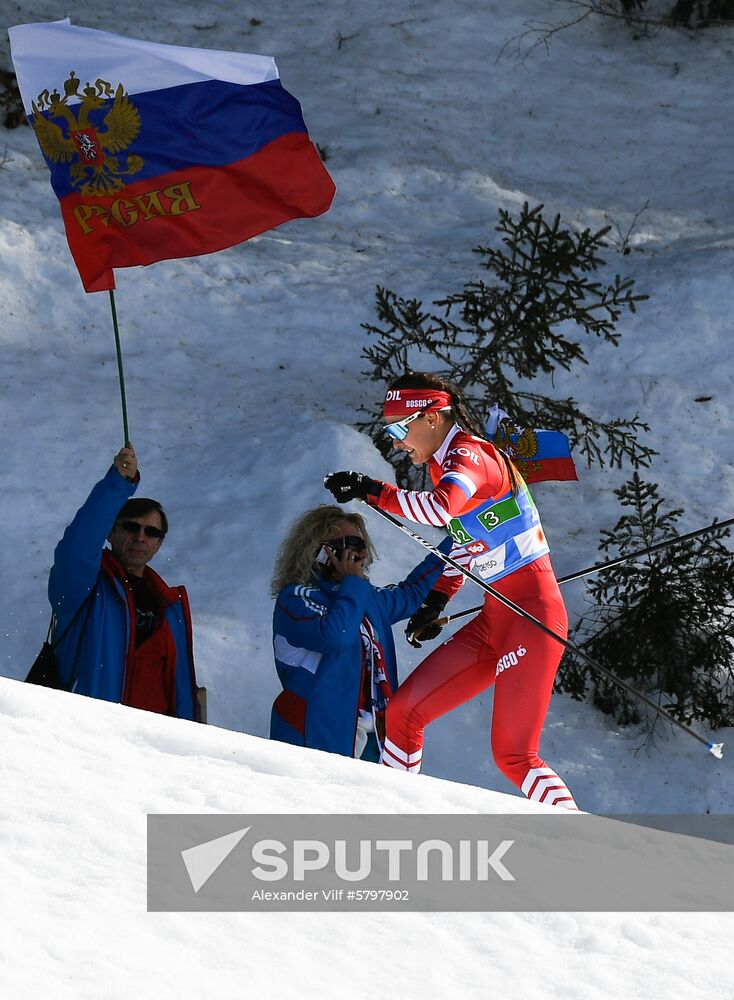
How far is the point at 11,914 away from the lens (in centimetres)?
266

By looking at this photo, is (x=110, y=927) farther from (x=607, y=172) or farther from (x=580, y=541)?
(x=607, y=172)

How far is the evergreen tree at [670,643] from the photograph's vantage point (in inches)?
297

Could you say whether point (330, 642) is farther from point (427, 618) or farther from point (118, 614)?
point (118, 614)

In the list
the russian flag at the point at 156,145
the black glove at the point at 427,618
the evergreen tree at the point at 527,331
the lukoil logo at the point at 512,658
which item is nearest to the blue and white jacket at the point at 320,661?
the black glove at the point at 427,618

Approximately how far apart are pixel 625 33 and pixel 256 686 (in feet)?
37.9

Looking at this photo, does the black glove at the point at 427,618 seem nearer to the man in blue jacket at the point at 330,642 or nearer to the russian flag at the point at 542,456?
the man in blue jacket at the point at 330,642

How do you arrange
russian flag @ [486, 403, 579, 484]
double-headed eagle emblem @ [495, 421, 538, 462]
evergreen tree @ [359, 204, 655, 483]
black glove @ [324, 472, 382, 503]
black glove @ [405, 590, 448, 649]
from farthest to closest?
evergreen tree @ [359, 204, 655, 483]
russian flag @ [486, 403, 579, 484]
double-headed eagle emblem @ [495, 421, 538, 462]
black glove @ [405, 590, 448, 649]
black glove @ [324, 472, 382, 503]

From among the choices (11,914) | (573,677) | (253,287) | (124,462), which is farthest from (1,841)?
(253,287)

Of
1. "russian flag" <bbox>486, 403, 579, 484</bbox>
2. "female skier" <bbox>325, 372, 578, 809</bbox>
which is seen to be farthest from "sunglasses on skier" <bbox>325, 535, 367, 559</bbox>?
"russian flag" <bbox>486, 403, 579, 484</bbox>

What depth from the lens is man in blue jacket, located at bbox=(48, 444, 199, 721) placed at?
5.06 meters

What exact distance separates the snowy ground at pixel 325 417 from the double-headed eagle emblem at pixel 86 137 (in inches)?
109

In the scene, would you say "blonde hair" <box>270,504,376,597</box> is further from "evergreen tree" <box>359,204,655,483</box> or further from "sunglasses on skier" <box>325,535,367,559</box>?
"evergreen tree" <box>359,204,655,483</box>

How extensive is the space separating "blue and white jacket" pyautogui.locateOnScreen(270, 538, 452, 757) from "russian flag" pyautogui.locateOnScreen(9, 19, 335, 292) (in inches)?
69.9

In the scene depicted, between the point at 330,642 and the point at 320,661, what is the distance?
19 centimetres
